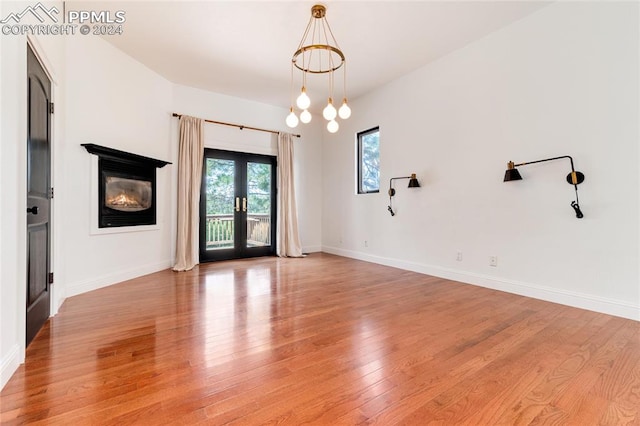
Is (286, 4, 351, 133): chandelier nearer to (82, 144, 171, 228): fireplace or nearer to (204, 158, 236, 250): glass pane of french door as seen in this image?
(204, 158, 236, 250): glass pane of french door

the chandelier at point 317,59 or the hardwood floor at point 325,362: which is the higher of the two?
the chandelier at point 317,59

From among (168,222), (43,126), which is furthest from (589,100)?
(168,222)

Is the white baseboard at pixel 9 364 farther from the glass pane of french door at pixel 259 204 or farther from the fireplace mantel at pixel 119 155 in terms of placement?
the glass pane of french door at pixel 259 204

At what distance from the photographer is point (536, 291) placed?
3393mm

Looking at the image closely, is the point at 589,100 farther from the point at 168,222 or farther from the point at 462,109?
the point at 168,222

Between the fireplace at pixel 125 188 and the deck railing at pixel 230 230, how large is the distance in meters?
1.11

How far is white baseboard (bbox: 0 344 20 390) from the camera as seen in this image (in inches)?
65.2

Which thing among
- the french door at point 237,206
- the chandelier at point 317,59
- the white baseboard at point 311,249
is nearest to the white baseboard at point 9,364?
the chandelier at point 317,59

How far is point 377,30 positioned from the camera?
362 centimetres

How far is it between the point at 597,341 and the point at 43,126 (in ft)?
16.2

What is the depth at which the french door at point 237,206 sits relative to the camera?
5.59 m

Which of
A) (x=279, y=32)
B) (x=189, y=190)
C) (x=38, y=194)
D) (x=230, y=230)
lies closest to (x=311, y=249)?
(x=230, y=230)

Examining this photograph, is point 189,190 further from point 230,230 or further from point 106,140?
point 106,140

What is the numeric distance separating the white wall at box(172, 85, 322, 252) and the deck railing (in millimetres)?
819
